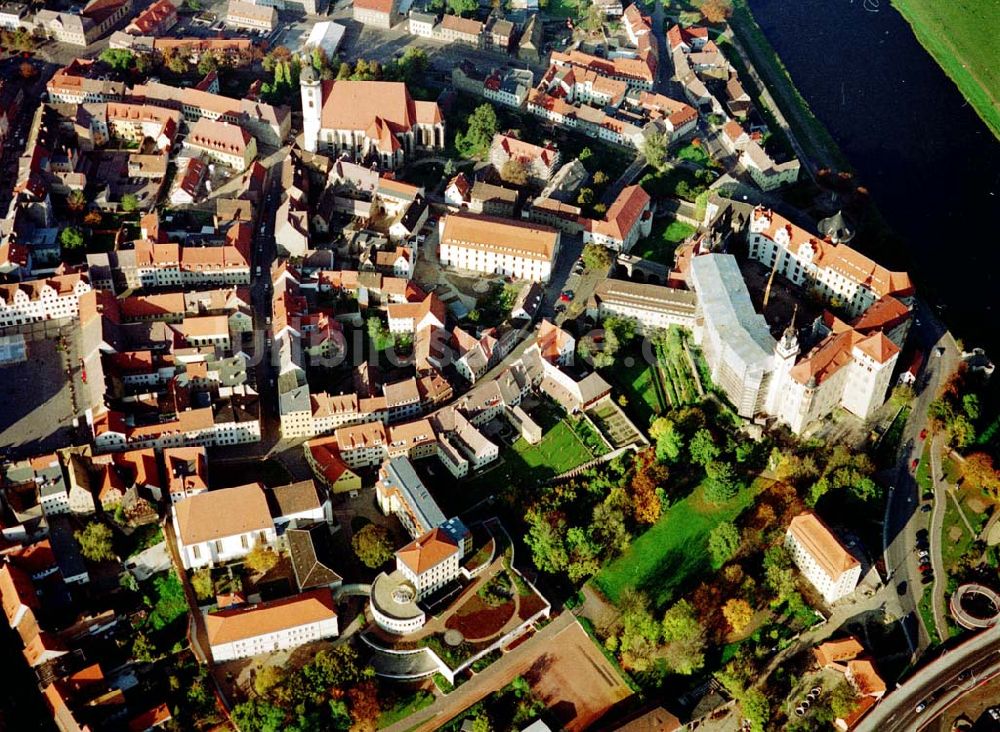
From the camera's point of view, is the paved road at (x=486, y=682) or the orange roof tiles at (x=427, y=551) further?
the orange roof tiles at (x=427, y=551)

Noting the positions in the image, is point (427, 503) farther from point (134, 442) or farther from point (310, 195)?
point (310, 195)

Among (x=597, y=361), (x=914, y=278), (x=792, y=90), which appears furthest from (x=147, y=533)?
(x=792, y=90)

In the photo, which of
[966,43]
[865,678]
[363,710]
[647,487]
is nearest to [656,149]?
[647,487]

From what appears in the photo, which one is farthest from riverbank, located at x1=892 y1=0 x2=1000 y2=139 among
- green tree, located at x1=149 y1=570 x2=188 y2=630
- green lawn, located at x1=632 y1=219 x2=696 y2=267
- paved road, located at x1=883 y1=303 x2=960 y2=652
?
green tree, located at x1=149 y1=570 x2=188 y2=630

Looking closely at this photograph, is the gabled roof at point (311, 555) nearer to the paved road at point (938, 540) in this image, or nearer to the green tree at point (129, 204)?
the paved road at point (938, 540)

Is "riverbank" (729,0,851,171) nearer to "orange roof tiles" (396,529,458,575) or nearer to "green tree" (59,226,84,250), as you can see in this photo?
"orange roof tiles" (396,529,458,575)

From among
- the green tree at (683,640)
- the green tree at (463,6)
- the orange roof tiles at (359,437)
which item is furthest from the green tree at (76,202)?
the green tree at (683,640)
